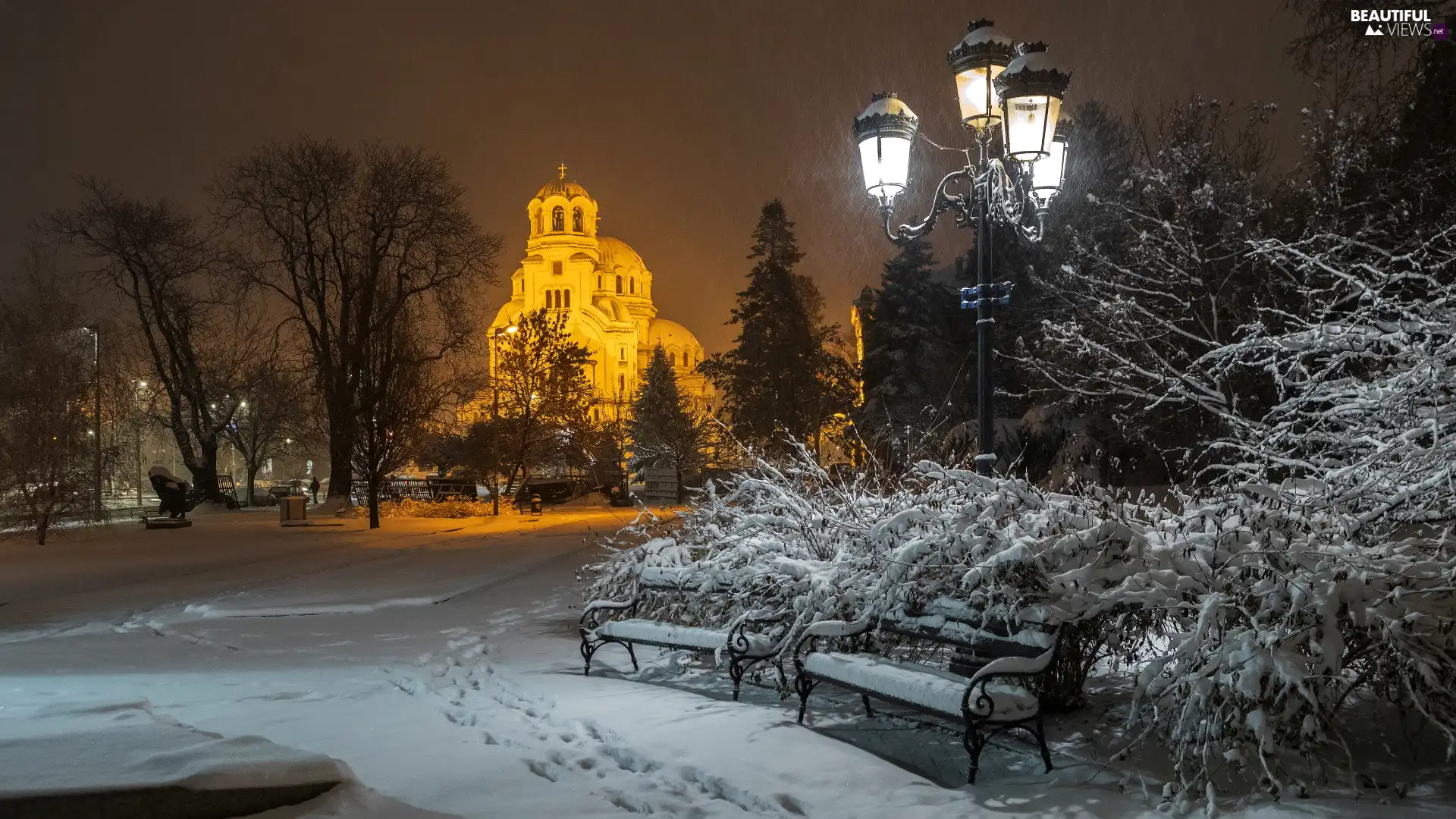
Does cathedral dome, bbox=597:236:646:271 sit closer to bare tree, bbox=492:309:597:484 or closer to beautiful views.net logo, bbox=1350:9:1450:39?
bare tree, bbox=492:309:597:484

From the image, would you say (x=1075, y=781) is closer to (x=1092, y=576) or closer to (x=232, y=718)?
(x=1092, y=576)

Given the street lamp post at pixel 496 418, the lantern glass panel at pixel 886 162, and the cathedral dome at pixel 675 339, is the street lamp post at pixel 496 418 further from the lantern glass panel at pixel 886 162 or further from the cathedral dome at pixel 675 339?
the cathedral dome at pixel 675 339

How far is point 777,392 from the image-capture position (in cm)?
4628

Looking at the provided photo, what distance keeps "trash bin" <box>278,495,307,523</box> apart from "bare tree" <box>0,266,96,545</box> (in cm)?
499

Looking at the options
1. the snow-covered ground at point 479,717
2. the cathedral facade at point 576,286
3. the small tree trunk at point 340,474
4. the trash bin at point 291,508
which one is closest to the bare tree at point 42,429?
the trash bin at point 291,508

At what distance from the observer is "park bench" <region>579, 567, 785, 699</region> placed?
6930 millimetres

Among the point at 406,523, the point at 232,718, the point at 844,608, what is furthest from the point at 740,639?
the point at 406,523

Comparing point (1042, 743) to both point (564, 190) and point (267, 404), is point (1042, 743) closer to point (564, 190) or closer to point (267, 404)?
point (267, 404)

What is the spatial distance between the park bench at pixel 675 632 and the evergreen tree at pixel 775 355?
36789 mm

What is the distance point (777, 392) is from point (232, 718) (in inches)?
1593

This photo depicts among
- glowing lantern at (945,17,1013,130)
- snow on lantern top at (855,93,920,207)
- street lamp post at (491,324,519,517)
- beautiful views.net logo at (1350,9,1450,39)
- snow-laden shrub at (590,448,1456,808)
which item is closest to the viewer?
snow-laden shrub at (590,448,1456,808)

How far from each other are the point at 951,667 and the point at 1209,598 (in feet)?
6.67

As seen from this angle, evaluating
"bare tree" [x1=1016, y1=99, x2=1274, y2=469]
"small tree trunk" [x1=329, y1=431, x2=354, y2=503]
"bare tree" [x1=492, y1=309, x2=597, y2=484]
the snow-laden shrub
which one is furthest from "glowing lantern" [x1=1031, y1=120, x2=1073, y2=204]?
"bare tree" [x1=492, y1=309, x2=597, y2=484]

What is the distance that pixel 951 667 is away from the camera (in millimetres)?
6348
